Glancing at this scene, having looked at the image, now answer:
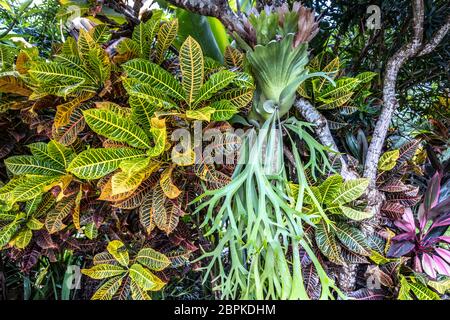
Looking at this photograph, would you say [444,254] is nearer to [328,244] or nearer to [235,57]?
[328,244]

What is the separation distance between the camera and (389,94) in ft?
2.08

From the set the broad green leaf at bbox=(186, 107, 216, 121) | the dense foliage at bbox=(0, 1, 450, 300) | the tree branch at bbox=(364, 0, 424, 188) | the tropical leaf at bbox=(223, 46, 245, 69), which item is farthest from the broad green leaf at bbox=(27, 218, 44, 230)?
the tree branch at bbox=(364, 0, 424, 188)

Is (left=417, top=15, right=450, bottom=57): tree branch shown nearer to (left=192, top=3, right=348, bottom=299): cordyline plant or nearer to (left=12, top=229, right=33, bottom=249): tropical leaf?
(left=192, top=3, right=348, bottom=299): cordyline plant

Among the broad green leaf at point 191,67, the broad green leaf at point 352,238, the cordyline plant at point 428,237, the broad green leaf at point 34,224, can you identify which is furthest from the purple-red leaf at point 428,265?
the broad green leaf at point 34,224

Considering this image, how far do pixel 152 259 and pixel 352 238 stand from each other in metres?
0.36

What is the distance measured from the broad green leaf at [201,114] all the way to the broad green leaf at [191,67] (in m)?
0.04

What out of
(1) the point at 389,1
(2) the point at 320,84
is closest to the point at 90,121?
(2) the point at 320,84

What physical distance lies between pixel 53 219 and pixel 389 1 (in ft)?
2.71

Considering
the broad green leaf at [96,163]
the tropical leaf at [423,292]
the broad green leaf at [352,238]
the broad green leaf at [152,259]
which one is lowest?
the tropical leaf at [423,292]

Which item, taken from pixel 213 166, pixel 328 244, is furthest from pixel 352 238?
pixel 213 166

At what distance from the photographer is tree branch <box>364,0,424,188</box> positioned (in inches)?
24.0

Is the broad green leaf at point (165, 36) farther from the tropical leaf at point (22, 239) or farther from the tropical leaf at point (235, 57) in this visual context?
the tropical leaf at point (22, 239)

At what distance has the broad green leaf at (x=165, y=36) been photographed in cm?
58

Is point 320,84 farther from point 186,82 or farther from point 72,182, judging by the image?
point 72,182
